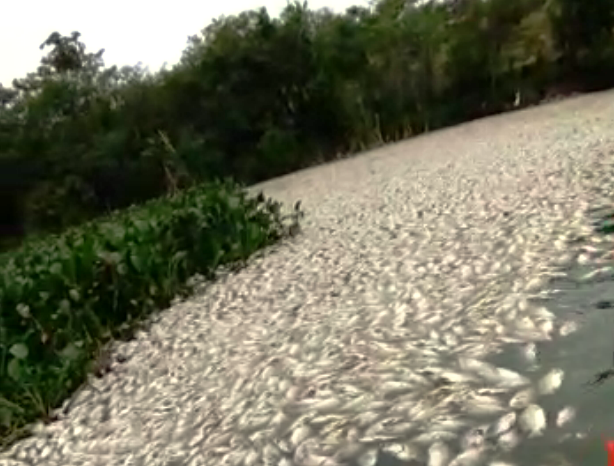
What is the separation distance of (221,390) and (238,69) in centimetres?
1769

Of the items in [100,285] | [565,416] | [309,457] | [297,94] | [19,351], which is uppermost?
[297,94]

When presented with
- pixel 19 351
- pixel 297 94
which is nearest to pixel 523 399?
pixel 19 351

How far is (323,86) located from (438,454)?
63.2 feet

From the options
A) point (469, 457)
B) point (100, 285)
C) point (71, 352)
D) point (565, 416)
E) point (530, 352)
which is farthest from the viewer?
point (100, 285)

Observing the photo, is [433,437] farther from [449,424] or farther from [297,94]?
[297,94]

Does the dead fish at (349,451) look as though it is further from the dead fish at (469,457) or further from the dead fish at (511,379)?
the dead fish at (511,379)

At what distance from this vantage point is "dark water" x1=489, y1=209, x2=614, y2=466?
3438 mm

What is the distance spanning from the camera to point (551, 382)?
4086mm

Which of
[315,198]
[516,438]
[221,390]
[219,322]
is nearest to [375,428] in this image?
[516,438]

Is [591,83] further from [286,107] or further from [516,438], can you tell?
[516,438]

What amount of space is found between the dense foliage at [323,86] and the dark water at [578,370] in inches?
670

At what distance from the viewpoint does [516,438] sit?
11.9 feet

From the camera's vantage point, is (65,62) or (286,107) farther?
(65,62)

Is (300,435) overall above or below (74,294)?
below
